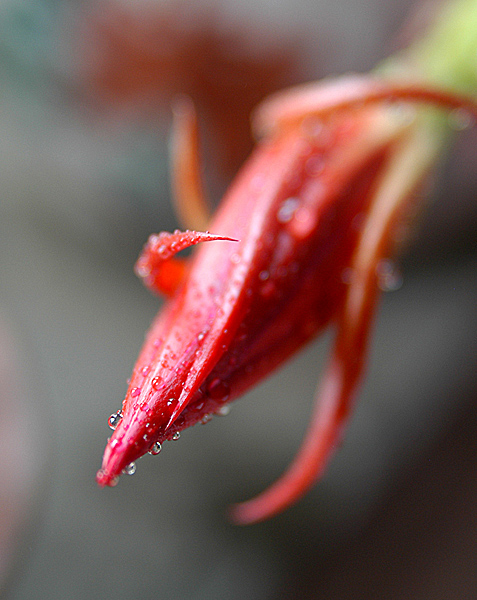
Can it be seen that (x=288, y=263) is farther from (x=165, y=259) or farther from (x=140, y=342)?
(x=140, y=342)

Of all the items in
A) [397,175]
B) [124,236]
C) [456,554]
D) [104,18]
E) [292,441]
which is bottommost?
[456,554]

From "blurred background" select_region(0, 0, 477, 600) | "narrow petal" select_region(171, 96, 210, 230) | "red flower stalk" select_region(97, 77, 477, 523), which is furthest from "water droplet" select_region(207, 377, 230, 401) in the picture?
"blurred background" select_region(0, 0, 477, 600)

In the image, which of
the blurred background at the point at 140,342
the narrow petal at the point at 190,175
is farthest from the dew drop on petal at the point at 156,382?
the blurred background at the point at 140,342

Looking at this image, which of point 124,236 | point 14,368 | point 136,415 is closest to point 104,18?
point 124,236

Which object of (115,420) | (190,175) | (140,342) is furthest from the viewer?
(140,342)

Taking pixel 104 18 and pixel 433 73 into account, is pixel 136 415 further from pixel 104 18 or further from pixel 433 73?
pixel 104 18

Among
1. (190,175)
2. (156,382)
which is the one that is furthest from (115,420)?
(190,175)

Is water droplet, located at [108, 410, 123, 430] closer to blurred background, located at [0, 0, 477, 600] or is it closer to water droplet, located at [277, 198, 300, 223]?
water droplet, located at [277, 198, 300, 223]
